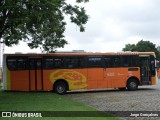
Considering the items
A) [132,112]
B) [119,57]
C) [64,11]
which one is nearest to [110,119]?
[132,112]

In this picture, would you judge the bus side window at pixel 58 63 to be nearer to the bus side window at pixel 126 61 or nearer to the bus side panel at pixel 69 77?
the bus side panel at pixel 69 77

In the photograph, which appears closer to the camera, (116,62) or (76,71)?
(76,71)

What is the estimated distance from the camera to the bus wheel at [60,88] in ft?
97.7

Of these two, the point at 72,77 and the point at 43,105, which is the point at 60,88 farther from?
the point at 43,105

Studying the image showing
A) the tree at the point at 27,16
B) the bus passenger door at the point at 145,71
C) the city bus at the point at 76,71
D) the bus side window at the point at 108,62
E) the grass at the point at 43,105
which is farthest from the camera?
the bus passenger door at the point at 145,71

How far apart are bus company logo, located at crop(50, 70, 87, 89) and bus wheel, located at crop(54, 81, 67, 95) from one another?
1.22ft

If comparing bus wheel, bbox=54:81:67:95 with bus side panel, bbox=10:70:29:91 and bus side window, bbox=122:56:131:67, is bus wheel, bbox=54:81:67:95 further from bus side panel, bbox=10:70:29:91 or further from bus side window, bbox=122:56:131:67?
bus side window, bbox=122:56:131:67

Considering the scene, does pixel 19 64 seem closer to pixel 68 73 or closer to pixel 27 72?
pixel 27 72

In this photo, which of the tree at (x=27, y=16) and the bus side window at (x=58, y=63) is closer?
the tree at (x=27, y=16)

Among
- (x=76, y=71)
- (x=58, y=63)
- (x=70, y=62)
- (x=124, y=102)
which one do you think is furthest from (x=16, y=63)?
(x=124, y=102)

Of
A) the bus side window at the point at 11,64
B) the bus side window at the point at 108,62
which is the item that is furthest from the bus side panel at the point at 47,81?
the bus side window at the point at 108,62

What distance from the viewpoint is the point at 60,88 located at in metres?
30.0

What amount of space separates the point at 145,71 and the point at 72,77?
5498mm

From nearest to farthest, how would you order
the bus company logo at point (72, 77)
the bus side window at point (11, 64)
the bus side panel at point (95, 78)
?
the bus side window at point (11, 64) → the bus company logo at point (72, 77) → the bus side panel at point (95, 78)
